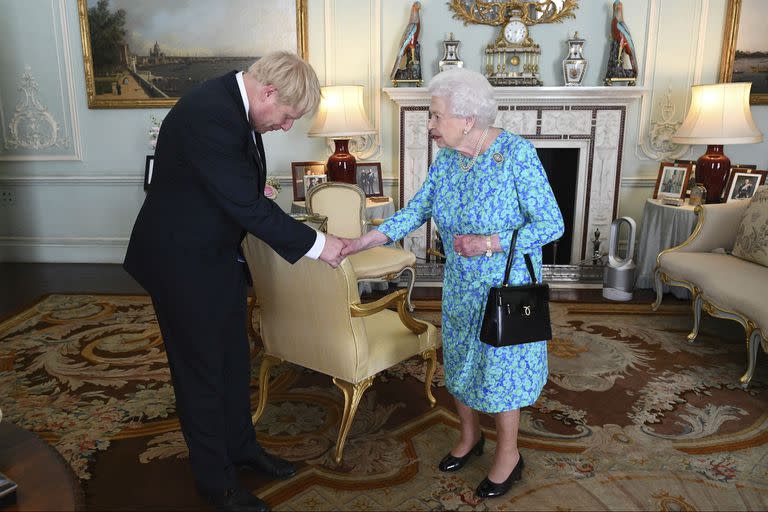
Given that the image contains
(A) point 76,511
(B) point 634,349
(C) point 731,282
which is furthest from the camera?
(B) point 634,349

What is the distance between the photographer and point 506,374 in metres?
2.12

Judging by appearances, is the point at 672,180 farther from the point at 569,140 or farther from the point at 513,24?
the point at 513,24

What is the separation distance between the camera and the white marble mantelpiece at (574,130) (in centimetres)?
494

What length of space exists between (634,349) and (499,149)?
2.14 metres

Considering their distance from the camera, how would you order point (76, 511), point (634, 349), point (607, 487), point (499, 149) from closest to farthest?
point (76, 511) → point (499, 149) → point (607, 487) → point (634, 349)

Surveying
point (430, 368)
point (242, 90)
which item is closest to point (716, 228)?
point (430, 368)

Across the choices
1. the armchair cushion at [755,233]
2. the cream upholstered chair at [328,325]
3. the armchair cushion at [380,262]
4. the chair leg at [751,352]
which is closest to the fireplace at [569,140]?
the armchair cushion at [380,262]

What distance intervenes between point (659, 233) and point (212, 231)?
148 inches

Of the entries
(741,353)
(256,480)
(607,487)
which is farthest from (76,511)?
(741,353)

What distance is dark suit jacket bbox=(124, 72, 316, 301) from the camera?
1827 mm

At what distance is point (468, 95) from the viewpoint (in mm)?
1985

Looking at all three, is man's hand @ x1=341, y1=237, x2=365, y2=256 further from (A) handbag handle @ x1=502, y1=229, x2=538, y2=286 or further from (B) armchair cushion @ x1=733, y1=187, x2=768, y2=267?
(B) armchair cushion @ x1=733, y1=187, x2=768, y2=267

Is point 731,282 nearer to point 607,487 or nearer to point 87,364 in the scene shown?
point 607,487

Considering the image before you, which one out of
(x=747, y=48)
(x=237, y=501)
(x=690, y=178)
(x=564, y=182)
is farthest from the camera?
(x=564, y=182)
